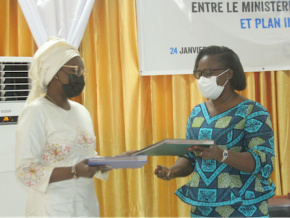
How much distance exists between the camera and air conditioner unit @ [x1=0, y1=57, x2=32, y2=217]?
8.13 ft

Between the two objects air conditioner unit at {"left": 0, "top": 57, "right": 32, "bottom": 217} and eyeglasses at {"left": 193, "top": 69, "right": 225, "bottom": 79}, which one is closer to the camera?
eyeglasses at {"left": 193, "top": 69, "right": 225, "bottom": 79}

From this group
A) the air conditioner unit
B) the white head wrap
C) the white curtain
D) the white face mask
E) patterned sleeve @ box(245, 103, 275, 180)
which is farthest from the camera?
the white curtain

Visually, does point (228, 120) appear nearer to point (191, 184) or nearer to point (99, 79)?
point (191, 184)

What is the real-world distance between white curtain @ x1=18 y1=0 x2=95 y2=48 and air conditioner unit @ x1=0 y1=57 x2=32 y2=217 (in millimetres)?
386

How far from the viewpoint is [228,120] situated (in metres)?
1.96

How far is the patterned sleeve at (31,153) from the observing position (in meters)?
1.64

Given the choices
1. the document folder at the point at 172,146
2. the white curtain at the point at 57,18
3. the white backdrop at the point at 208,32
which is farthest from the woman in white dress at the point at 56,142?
the white backdrop at the point at 208,32

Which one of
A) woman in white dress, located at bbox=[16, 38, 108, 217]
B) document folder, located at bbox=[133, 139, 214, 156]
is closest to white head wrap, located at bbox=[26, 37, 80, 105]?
woman in white dress, located at bbox=[16, 38, 108, 217]

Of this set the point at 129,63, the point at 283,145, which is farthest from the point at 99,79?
the point at 283,145

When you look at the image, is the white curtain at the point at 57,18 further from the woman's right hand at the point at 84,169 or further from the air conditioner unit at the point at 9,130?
the woman's right hand at the point at 84,169

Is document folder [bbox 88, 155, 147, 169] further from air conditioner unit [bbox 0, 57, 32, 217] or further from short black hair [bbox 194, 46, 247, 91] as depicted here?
air conditioner unit [bbox 0, 57, 32, 217]

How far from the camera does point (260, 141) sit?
1.89 metres

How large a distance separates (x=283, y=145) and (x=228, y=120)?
163 centimetres

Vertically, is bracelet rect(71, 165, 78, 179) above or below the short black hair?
below
